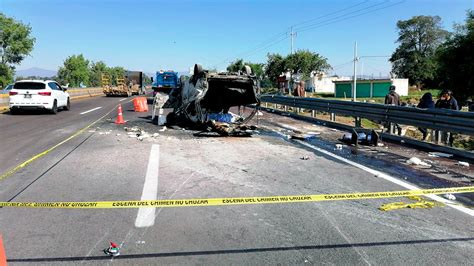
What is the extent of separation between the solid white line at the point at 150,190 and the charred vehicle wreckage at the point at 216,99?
138 inches

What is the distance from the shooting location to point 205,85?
1231cm

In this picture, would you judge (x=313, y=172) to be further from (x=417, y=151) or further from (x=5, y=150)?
(x=5, y=150)

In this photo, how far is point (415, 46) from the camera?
102 m

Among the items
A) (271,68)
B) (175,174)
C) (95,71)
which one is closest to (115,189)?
(175,174)

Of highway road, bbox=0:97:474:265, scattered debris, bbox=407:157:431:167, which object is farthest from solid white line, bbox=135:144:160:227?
scattered debris, bbox=407:157:431:167

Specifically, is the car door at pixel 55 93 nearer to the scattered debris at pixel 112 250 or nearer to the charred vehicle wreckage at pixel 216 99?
the charred vehicle wreckage at pixel 216 99

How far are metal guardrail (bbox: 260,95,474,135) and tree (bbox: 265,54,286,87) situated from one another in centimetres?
5951

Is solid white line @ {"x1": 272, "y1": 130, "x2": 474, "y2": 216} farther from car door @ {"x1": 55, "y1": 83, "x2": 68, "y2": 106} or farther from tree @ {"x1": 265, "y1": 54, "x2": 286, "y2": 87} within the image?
tree @ {"x1": 265, "y1": 54, "x2": 286, "y2": 87}

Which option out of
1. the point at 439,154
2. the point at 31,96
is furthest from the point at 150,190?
the point at 31,96

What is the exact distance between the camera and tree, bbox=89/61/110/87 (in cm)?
14380

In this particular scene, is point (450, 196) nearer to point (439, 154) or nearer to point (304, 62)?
point (439, 154)

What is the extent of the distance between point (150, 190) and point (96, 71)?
522 ft

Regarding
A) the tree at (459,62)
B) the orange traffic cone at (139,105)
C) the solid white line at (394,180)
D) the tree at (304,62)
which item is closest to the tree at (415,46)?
the tree at (304,62)

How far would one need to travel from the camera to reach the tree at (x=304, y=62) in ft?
243
